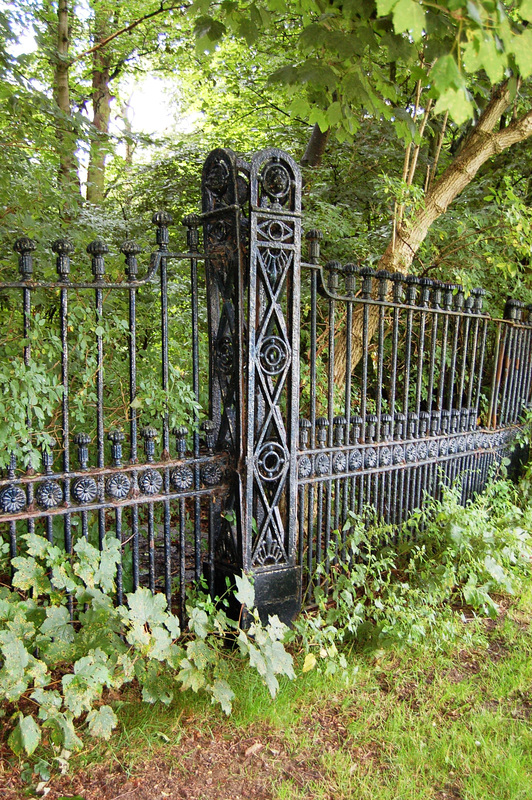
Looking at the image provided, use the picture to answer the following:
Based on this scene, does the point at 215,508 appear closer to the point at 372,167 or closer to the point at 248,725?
the point at 248,725

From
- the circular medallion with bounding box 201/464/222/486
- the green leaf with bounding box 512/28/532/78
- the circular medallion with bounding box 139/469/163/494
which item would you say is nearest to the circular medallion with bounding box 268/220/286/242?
the circular medallion with bounding box 201/464/222/486

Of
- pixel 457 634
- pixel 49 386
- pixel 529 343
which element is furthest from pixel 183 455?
pixel 529 343

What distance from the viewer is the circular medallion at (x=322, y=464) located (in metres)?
4.11

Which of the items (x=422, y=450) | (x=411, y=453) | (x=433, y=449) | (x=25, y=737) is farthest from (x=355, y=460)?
(x=25, y=737)

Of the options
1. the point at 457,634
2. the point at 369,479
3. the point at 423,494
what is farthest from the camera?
the point at 423,494

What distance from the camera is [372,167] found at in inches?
286

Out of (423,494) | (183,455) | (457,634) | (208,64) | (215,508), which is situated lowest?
(457,634)

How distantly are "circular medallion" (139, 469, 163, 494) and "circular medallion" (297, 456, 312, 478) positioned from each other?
40.0 inches

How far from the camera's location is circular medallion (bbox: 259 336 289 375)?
3.60 m

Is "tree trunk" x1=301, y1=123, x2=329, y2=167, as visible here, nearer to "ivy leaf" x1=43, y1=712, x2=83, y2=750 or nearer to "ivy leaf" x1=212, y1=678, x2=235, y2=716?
"ivy leaf" x1=212, y1=678, x2=235, y2=716

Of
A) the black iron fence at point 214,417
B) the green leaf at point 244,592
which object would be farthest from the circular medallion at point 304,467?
the green leaf at point 244,592

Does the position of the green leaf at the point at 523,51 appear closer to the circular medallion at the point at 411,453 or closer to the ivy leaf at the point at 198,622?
the ivy leaf at the point at 198,622

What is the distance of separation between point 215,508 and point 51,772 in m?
1.52

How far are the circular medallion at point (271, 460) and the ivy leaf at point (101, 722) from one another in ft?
4.82
